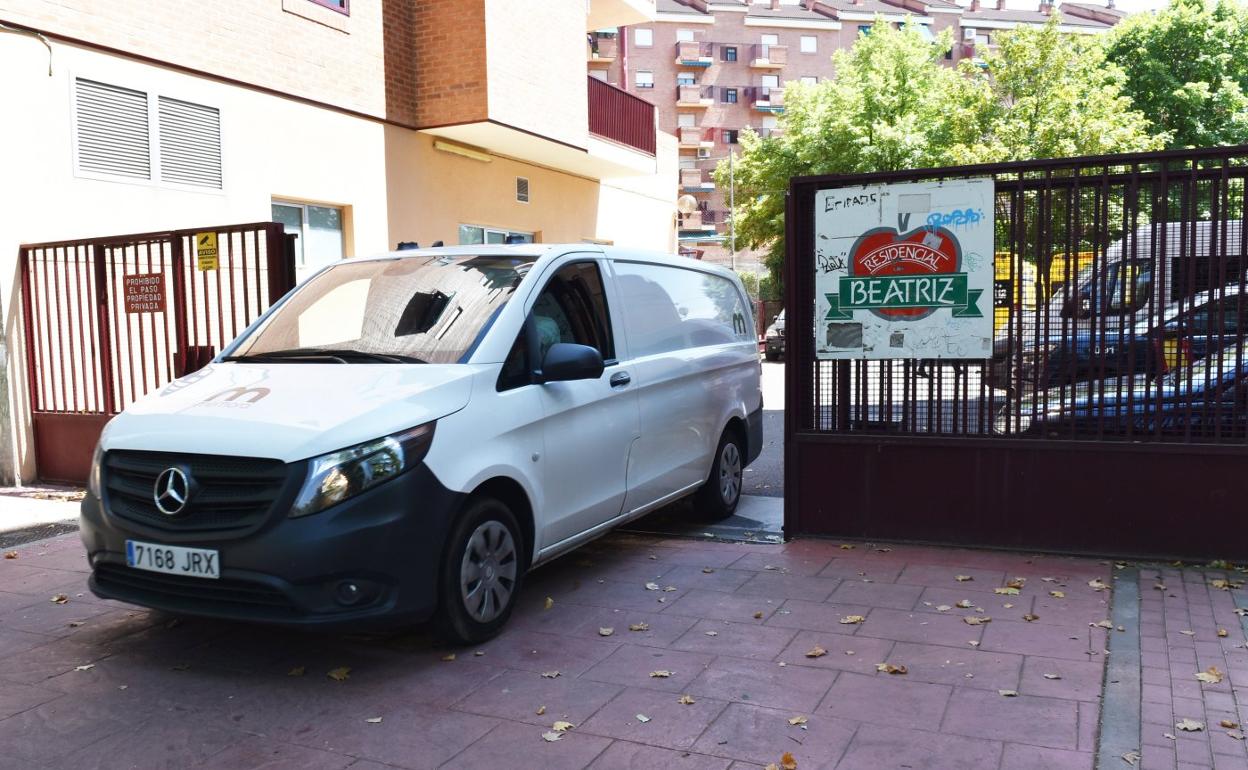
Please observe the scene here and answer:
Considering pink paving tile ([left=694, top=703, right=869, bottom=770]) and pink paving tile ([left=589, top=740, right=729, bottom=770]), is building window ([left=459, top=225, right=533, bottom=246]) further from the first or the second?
pink paving tile ([left=589, top=740, right=729, bottom=770])

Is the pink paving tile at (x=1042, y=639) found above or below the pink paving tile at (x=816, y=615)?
above

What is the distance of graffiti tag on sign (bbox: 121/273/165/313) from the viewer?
8906mm

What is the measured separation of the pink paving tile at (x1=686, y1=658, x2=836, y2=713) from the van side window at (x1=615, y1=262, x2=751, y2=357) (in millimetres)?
2154

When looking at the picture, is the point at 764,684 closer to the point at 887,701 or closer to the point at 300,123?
the point at 887,701

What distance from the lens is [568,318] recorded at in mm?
5492

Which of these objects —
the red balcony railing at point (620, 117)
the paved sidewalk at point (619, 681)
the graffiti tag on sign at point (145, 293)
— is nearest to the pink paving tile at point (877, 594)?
the paved sidewalk at point (619, 681)

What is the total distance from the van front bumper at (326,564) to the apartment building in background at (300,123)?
11.7ft

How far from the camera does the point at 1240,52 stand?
31094 mm

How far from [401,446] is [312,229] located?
959cm

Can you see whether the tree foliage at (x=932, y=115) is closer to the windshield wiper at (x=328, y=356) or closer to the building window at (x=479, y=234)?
the building window at (x=479, y=234)

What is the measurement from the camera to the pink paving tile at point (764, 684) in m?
4.04

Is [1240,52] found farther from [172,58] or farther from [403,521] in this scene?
[403,521]

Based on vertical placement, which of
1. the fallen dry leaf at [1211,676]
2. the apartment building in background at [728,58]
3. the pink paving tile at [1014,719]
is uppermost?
the apartment building in background at [728,58]

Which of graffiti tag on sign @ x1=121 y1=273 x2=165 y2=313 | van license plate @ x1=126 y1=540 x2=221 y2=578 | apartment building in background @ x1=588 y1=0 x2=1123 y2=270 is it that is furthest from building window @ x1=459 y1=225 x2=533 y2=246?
apartment building in background @ x1=588 y1=0 x2=1123 y2=270
